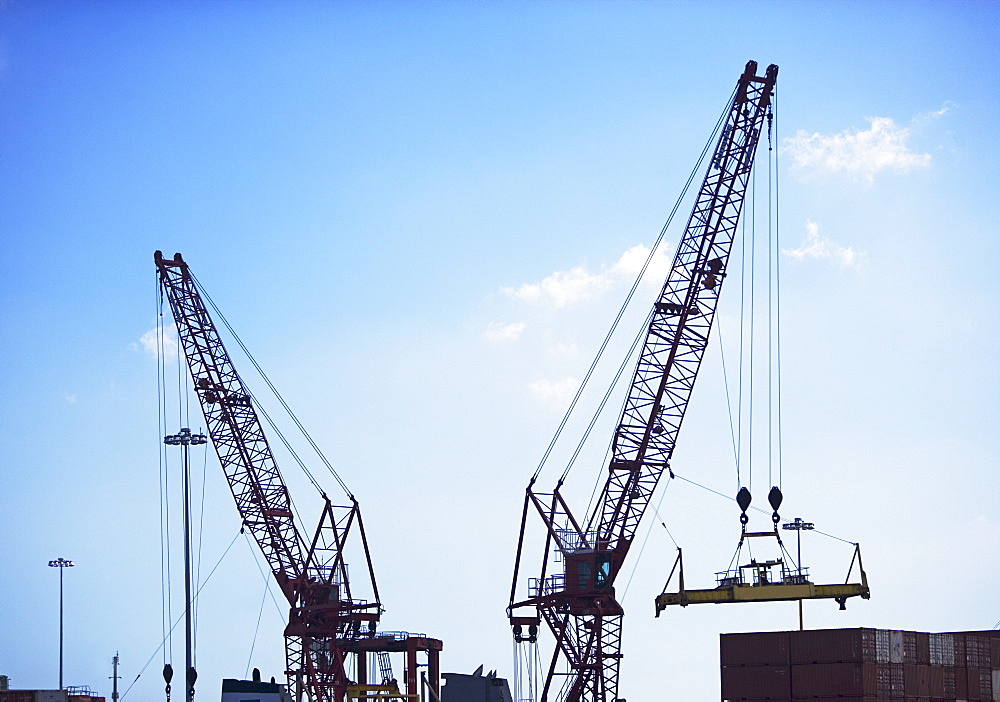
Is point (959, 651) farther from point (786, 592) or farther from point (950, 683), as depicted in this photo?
point (786, 592)

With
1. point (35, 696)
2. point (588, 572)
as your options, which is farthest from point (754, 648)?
point (35, 696)

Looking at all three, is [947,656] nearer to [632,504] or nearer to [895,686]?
[895,686]

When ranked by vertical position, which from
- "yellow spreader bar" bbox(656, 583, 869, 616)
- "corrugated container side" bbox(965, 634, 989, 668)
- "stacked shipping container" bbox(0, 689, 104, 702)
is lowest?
"stacked shipping container" bbox(0, 689, 104, 702)

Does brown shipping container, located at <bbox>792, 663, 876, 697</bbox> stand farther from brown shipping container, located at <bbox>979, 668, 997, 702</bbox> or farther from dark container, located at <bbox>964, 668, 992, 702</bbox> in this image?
brown shipping container, located at <bbox>979, 668, 997, 702</bbox>

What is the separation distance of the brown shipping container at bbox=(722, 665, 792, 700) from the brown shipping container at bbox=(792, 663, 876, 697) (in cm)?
67

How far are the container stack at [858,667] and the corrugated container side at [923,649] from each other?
57mm

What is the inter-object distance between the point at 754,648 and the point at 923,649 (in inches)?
379

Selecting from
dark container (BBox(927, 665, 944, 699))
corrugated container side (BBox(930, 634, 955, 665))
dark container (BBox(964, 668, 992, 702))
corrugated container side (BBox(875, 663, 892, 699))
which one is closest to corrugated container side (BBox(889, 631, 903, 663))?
corrugated container side (BBox(875, 663, 892, 699))

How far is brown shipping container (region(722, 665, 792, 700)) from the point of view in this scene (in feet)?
282

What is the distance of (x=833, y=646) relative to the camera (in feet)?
277

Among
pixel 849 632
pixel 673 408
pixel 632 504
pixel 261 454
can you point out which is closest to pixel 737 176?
pixel 673 408

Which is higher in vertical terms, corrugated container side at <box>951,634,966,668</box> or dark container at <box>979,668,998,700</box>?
corrugated container side at <box>951,634,966,668</box>

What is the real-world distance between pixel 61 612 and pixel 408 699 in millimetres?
47384

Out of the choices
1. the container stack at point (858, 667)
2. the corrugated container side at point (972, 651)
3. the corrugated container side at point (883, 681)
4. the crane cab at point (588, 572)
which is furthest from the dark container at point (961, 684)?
the crane cab at point (588, 572)
